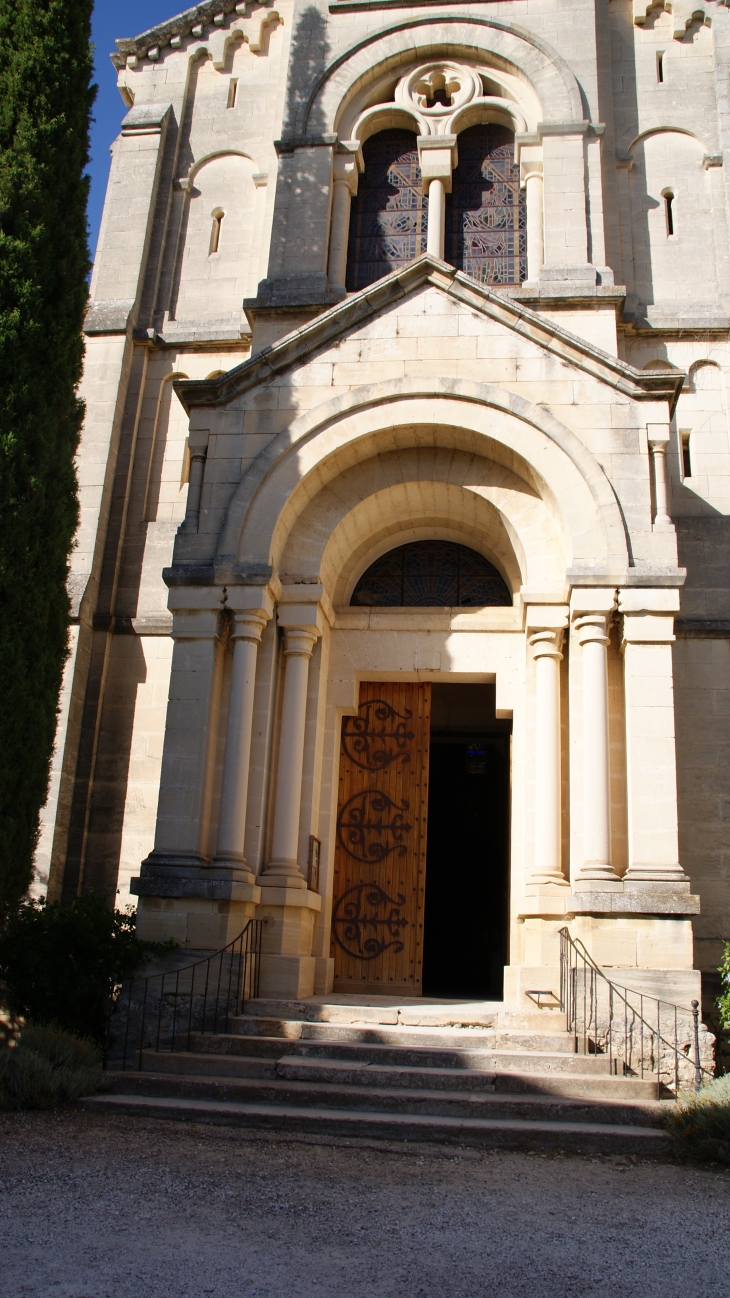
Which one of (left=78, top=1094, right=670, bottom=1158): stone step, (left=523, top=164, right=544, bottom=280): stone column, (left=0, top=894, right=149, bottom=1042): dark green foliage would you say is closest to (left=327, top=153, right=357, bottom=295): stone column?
(left=523, top=164, right=544, bottom=280): stone column

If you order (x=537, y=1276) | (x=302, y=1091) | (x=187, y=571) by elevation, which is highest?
(x=187, y=571)

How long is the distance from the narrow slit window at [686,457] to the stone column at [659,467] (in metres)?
2.70

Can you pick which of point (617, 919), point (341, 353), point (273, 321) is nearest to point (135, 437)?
point (273, 321)

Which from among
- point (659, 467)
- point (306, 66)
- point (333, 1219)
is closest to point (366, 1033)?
point (333, 1219)

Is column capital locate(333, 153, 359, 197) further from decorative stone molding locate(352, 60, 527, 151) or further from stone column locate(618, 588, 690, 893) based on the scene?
stone column locate(618, 588, 690, 893)

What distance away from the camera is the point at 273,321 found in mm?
13977

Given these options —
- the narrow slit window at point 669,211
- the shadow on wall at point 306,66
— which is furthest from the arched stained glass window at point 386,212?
the narrow slit window at point 669,211

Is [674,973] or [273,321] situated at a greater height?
[273,321]

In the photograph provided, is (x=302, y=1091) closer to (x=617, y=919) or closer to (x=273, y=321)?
(x=617, y=919)

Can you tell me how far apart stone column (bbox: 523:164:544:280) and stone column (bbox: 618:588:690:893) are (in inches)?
233

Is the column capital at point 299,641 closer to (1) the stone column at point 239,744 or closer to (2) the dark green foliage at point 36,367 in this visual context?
(1) the stone column at point 239,744

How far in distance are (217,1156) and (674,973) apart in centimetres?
442

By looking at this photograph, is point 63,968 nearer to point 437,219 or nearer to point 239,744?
point 239,744

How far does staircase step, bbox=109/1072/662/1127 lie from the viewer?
7.38 meters
